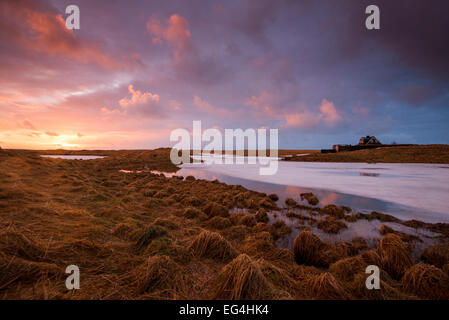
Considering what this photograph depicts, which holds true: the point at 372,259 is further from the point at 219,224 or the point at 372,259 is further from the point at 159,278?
the point at 159,278

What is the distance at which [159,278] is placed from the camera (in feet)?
10.2

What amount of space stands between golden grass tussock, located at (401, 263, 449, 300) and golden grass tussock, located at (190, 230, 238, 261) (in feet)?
11.5

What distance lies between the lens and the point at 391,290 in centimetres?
314

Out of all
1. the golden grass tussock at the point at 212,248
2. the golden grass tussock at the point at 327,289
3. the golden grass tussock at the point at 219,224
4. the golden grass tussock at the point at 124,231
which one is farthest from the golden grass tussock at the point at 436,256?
the golden grass tussock at the point at 124,231

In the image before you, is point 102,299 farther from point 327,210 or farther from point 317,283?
point 327,210

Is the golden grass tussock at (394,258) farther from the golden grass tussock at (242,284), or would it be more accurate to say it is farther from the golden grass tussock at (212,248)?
the golden grass tussock at (212,248)

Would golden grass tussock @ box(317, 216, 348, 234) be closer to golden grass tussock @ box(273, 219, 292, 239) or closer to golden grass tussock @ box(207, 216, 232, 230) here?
golden grass tussock @ box(273, 219, 292, 239)

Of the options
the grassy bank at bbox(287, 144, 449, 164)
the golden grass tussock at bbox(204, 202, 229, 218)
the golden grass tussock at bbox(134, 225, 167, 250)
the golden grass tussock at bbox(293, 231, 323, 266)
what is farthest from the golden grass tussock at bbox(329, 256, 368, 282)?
the grassy bank at bbox(287, 144, 449, 164)

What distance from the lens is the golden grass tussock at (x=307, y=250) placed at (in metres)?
4.57

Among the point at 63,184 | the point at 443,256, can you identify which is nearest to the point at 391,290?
the point at 443,256

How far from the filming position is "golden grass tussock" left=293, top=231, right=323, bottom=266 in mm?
4570

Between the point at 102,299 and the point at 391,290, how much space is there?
4.80 meters

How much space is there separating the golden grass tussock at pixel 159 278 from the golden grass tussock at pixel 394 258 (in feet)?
15.6

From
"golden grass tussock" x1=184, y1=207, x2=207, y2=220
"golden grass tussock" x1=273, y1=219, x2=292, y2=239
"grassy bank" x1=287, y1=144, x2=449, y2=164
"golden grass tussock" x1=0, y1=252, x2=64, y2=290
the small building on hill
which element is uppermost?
the small building on hill
